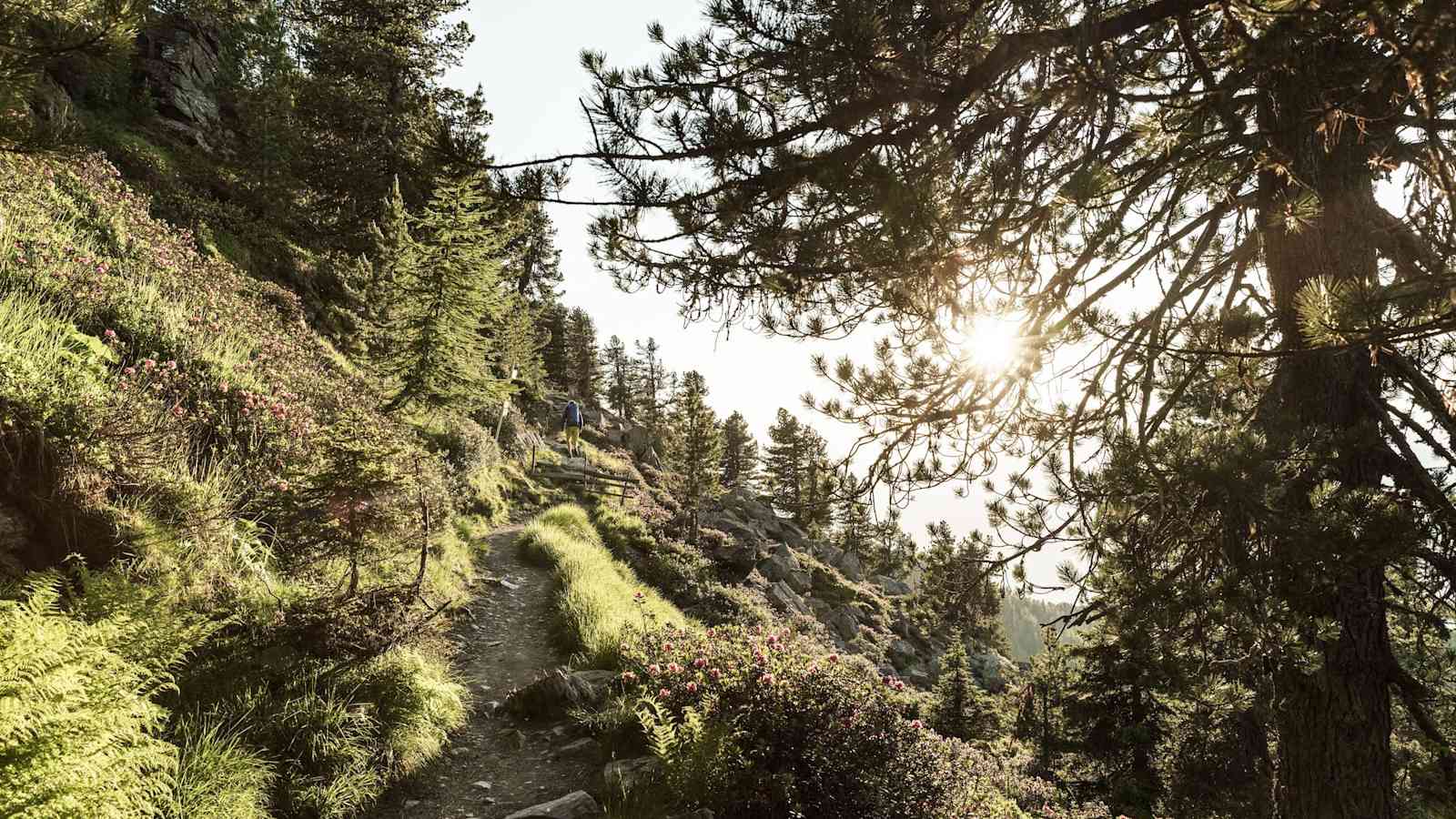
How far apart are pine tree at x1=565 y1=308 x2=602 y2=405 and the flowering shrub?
42959mm

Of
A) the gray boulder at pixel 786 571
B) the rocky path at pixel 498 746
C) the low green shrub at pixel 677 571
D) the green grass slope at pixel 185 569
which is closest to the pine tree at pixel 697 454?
the low green shrub at pixel 677 571

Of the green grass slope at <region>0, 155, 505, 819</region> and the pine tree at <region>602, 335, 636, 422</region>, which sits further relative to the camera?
the pine tree at <region>602, 335, 636, 422</region>

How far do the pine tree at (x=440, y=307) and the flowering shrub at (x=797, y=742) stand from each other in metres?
8.85

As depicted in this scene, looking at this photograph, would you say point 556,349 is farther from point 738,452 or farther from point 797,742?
point 797,742

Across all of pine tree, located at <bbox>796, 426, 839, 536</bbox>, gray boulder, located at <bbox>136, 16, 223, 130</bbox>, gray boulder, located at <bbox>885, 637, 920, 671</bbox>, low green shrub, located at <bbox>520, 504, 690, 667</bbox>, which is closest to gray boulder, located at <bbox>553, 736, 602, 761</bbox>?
low green shrub, located at <bbox>520, 504, 690, 667</bbox>

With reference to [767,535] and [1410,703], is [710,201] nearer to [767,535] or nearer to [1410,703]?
[1410,703]

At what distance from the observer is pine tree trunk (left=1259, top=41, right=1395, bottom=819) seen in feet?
11.0

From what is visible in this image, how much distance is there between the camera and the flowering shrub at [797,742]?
14.3 feet

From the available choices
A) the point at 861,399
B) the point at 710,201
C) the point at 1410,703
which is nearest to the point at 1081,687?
the point at 1410,703

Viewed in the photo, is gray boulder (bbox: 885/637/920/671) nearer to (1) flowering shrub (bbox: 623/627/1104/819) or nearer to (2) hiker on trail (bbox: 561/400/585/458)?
(2) hiker on trail (bbox: 561/400/585/458)

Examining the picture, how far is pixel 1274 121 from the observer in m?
3.49

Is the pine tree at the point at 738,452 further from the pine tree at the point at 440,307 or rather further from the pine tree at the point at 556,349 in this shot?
the pine tree at the point at 440,307

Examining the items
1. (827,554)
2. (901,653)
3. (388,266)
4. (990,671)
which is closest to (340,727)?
(388,266)

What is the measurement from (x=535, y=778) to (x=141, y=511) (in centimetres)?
405
